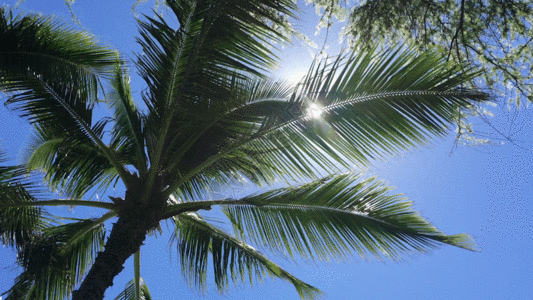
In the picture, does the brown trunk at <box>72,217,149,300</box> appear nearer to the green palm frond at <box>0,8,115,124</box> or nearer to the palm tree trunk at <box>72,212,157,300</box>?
the palm tree trunk at <box>72,212,157,300</box>

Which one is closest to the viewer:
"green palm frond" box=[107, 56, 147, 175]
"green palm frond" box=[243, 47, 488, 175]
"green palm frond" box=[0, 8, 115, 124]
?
"green palm frond" box=[243, 47, 488, 175]

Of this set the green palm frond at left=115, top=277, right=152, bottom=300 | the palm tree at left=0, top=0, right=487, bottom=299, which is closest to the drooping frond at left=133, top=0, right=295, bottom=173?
the palm tree at left=0, top=0, right=487, bottom=299

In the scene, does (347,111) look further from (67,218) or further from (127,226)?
(67,218)

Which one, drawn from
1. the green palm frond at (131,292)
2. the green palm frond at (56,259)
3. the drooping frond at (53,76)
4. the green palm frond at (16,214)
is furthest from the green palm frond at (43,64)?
the green palm frond at (131,292)

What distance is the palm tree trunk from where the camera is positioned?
409 cm

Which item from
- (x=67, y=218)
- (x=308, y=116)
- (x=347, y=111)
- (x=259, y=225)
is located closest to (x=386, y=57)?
(x=347, y=111)

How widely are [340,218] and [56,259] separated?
3038mm

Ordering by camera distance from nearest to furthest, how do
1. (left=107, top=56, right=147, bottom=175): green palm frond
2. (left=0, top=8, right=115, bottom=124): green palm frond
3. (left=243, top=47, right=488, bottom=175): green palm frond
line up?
1. (left=243, top=47, right=488, bottom=175): green palm frond
2. (left=0, top=8, right=115, bottom=124): green palm frond
3. (left=107, top=56, right=147, bottom=175): green palm frond

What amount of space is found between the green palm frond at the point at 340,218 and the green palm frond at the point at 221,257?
56cm

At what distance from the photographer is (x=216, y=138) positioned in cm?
508

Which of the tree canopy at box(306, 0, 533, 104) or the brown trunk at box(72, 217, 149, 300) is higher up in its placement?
the tree canopy at box(306, 0, 533, 104)

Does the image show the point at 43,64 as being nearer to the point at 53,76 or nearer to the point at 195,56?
the point at 53,76

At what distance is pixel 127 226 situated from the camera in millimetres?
4617

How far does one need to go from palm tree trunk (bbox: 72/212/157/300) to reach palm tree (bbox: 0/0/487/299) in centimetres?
1
